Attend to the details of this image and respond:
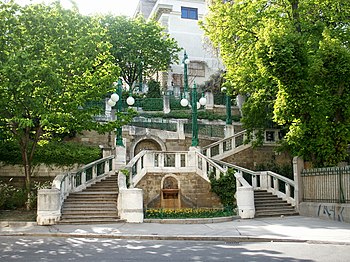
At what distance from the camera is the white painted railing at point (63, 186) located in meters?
15.6

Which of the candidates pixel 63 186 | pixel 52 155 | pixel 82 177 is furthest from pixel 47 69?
pixel 52 155

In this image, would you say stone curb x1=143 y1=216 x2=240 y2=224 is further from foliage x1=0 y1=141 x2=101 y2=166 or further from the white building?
the white building

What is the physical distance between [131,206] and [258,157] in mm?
11740

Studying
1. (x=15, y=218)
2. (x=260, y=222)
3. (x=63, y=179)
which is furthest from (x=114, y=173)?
(x=260, y=222)

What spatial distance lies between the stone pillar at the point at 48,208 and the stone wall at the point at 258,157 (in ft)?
39.4

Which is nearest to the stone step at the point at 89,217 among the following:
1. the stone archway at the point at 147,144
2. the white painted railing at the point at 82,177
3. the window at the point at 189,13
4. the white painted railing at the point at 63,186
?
the white painted railing at the point at 63,186

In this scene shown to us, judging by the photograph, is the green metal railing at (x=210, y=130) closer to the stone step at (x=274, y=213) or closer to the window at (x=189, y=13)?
the stone step at (x=274, y=213)

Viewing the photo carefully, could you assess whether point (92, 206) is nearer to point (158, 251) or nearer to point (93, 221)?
point (93, 221)

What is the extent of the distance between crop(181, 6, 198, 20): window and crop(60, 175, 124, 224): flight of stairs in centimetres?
3542

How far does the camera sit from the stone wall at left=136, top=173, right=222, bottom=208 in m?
20.7

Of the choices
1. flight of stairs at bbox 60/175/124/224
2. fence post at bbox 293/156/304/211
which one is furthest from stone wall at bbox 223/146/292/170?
flight of stairs at bbox 60/175/124/224

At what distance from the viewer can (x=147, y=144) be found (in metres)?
28.0

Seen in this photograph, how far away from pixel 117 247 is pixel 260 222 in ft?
23.3

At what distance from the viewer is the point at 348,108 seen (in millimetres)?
17562
